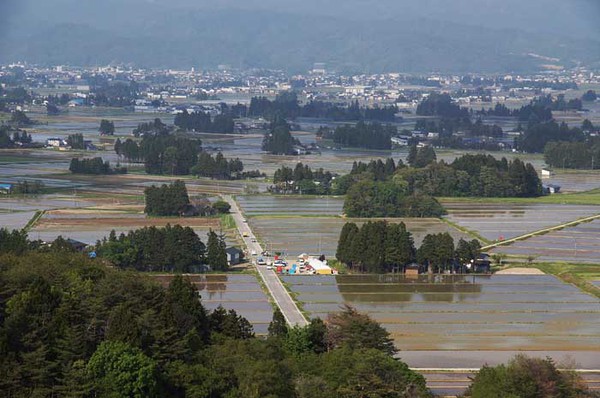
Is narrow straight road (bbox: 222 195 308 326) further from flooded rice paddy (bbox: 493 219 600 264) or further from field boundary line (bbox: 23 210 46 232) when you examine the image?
flooded rice paddy (bbox: 493 219 600 264)

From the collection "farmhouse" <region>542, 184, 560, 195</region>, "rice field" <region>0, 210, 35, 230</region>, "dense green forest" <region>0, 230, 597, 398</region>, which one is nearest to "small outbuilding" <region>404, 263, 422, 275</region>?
"dense green forest" <region>0, 230, 597, 398</region>

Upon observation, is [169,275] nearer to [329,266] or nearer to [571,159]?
[329,266]

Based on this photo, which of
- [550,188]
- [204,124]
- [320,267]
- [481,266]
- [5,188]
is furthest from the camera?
[204,124]

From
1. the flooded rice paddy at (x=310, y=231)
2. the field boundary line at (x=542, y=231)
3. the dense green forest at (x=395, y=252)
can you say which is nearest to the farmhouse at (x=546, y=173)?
the field boundary line at (x=542, y=231)

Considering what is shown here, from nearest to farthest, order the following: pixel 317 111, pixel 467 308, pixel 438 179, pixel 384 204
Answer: pixel 467 308 → pixel 384 204 → pixel 438 179 → pixel 317 111

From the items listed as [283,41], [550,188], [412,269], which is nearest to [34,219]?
[412,269]

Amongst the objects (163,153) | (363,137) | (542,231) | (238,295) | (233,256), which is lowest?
(238,295)

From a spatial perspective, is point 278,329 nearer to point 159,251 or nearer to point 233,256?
point 159,251
